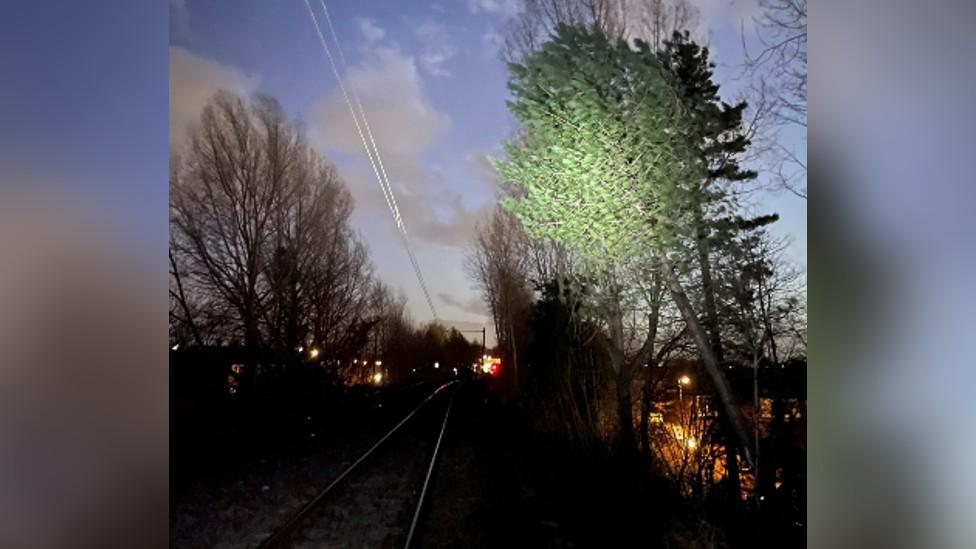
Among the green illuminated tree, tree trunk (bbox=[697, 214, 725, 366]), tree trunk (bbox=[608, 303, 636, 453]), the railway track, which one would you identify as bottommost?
the railway track

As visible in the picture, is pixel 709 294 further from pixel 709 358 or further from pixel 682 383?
pixel 682 383

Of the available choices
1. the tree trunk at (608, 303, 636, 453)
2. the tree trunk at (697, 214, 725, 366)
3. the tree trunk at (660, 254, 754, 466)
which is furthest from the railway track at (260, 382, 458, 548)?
the tree trunk at (697, 214, 725, 366)

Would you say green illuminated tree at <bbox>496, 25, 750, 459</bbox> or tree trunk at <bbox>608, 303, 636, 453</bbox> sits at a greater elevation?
green illuminated tree at <bbox>496, 25, 750, 459</bbox>

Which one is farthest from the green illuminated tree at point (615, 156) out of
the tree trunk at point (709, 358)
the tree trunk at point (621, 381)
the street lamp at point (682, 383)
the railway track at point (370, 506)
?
the railway track at point (370, 506)

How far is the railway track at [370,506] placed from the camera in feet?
22.5

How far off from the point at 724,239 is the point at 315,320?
22434 mm

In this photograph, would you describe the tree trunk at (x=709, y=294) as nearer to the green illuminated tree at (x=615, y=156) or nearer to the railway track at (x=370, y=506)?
the green illuminated tree at (x=615, y=156)

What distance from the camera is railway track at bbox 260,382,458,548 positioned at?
687 centimetres

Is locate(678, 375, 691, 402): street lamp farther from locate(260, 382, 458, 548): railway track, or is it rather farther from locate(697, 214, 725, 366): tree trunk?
locate(260, 382, 458, 548): railway track

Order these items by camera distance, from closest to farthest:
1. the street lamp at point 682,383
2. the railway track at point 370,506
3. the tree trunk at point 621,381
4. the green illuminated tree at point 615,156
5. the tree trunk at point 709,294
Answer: the green illuminated tree at point 615,156 < the tree trunk at point 709,294 < the railway track at point 370,506 < the street lamp at point 682,383 < the tree trunk at point 621,381

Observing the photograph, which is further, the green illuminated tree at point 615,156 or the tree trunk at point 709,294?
the tree trunk at point 709,294

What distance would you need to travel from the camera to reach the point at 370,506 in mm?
8523
